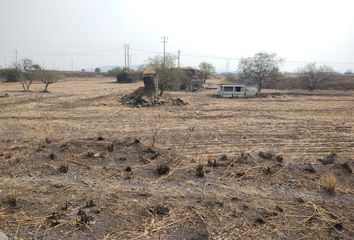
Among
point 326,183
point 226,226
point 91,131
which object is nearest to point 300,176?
point 326,183

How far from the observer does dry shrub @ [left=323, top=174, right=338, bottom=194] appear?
25.8 feet

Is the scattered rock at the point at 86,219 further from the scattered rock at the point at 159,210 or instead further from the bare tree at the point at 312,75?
the bare tree at the point at 312,75

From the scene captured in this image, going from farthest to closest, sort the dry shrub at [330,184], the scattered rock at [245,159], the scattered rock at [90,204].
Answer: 1. the scattered rock at [245,159]
2. the dry shrub at [330,184]
3. the scattered rock at [90,204]

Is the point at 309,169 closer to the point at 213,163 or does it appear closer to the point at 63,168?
the point at 213,163

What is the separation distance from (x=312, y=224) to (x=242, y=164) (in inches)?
112

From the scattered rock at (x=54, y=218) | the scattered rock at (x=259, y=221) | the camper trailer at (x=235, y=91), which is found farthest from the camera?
the camper trailer at (x=235, y=91)

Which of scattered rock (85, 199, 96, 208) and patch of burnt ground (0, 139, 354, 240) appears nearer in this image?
patch of burnt ground (0, 139, 354, 240)

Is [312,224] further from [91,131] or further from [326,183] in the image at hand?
[91,131]

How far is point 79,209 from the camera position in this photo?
669 centimetres

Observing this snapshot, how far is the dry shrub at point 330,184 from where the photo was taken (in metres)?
7.88

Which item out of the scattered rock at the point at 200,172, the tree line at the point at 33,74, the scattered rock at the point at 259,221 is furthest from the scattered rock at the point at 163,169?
the tree line at the point at 33,74

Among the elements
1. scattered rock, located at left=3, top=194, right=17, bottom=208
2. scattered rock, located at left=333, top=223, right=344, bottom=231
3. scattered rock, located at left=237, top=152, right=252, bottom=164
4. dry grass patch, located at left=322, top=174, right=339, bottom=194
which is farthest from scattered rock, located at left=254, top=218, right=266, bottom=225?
scattered rock, located at left=3, top=194, right=17, bottom=208

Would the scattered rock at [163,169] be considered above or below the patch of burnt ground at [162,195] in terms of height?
above

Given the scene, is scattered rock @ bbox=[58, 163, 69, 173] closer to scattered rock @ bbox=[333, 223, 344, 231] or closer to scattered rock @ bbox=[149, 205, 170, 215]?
scattered rock @ bbox=[149, 205, 170, 215]
